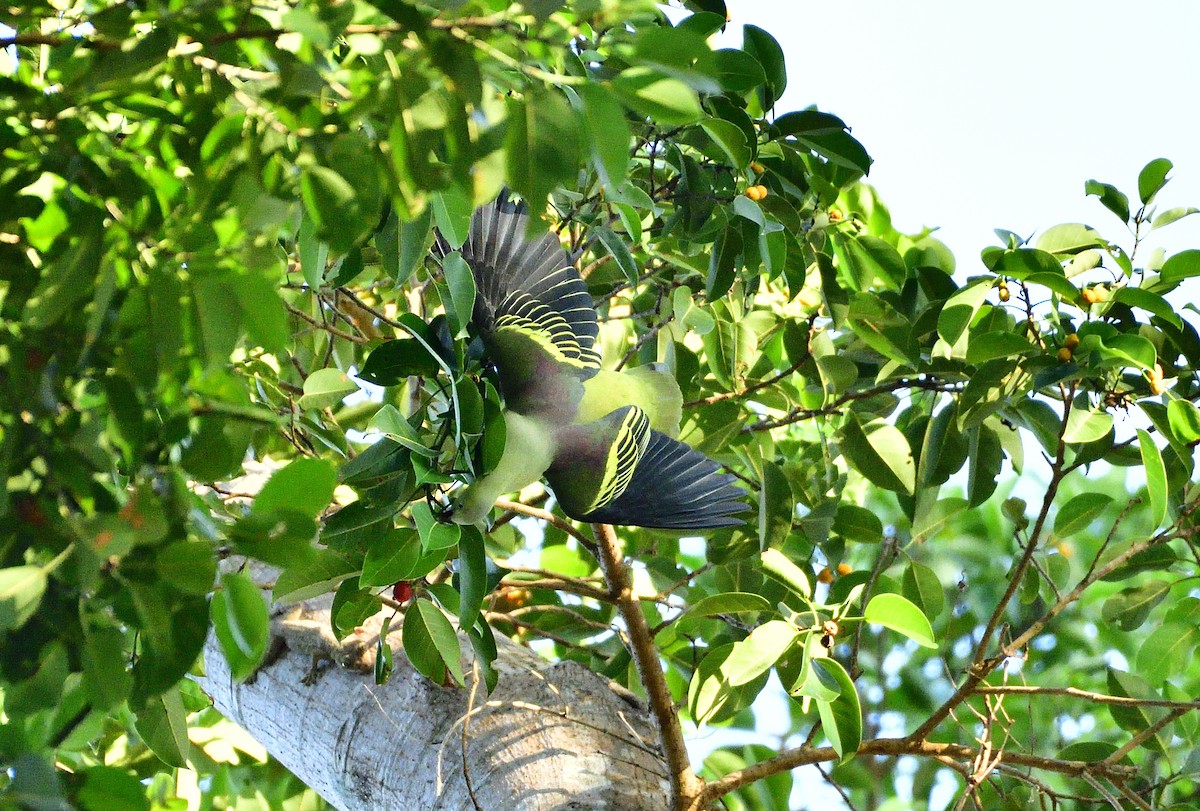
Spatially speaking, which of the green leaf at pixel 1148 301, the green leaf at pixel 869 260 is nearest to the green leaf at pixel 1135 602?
the green leaf at pixel 1148 301

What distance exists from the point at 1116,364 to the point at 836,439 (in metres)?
0.40

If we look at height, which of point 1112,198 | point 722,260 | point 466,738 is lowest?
point 466,738

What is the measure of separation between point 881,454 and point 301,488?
1.08 metres

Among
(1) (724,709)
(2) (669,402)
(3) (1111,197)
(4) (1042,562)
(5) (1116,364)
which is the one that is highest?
(3) (1111,197)

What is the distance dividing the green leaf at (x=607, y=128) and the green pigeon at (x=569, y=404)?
0.45 m

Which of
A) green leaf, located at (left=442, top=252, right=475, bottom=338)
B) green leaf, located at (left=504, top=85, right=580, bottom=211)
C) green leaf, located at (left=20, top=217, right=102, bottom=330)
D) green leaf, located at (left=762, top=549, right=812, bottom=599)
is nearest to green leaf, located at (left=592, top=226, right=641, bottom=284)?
green leaf, located at (left=442, top=252, right=475, bottom=338)

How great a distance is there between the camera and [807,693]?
115cm

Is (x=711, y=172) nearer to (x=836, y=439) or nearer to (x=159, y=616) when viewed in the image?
(x=836, y=439)

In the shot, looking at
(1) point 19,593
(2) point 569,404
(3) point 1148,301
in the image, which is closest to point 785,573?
(2) point 569,404

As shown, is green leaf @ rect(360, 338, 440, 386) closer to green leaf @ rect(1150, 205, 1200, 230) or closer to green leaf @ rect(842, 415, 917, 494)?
green leaf @ rect(842, 415, 917, 494)

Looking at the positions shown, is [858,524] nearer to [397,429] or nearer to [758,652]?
[758,652]

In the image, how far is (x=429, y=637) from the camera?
124 cm

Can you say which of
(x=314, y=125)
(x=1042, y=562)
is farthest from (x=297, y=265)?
(x=1042, y=562)

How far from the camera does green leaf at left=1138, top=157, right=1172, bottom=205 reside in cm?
144
